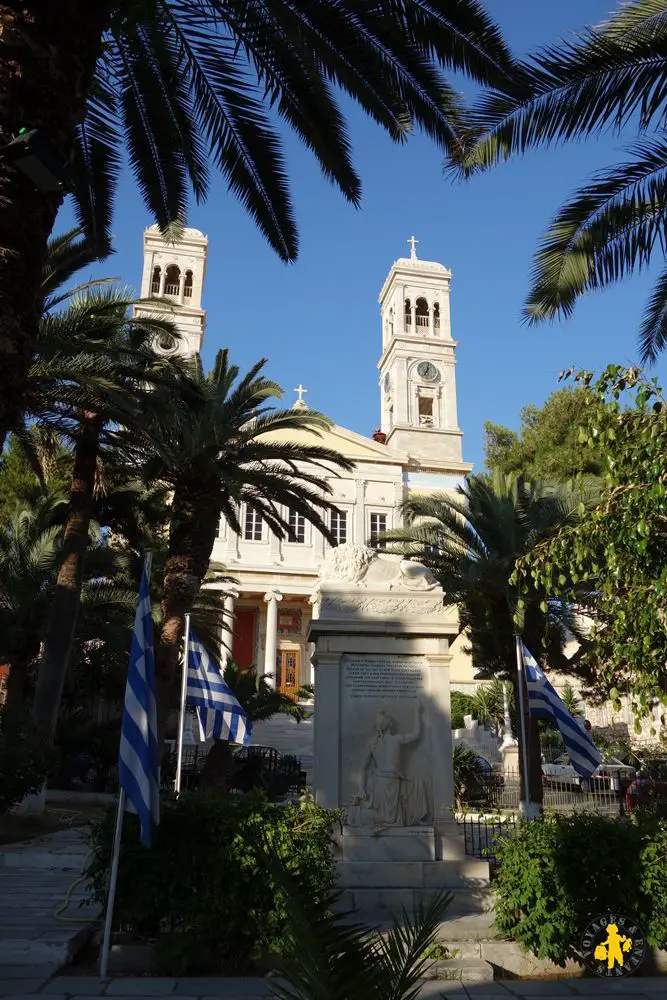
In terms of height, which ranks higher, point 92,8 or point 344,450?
point 344,450

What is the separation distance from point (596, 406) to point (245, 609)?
1682 inches

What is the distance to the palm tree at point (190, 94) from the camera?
15.8 ft

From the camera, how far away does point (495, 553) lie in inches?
725

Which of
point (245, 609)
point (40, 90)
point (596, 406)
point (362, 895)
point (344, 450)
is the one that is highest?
point (344, 450)

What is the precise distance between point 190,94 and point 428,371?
4622 cm

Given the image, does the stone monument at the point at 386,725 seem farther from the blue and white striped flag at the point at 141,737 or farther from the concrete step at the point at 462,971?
the blue and white striped flag at the point at 141,737

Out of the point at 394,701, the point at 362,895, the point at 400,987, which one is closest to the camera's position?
the point at 400,987

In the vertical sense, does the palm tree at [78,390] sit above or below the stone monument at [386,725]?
above

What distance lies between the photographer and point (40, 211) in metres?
4.91

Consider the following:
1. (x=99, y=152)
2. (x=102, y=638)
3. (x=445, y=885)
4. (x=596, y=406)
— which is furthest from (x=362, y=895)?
(x=102, y=638)

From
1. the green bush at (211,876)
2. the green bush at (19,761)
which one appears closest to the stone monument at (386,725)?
the green bush at (211,876)

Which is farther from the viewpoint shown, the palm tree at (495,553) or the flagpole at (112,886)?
the palm tree at (495,553)

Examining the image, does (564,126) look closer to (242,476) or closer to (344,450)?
(242,476)

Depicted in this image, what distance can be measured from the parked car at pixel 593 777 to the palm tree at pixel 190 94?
15.6m
